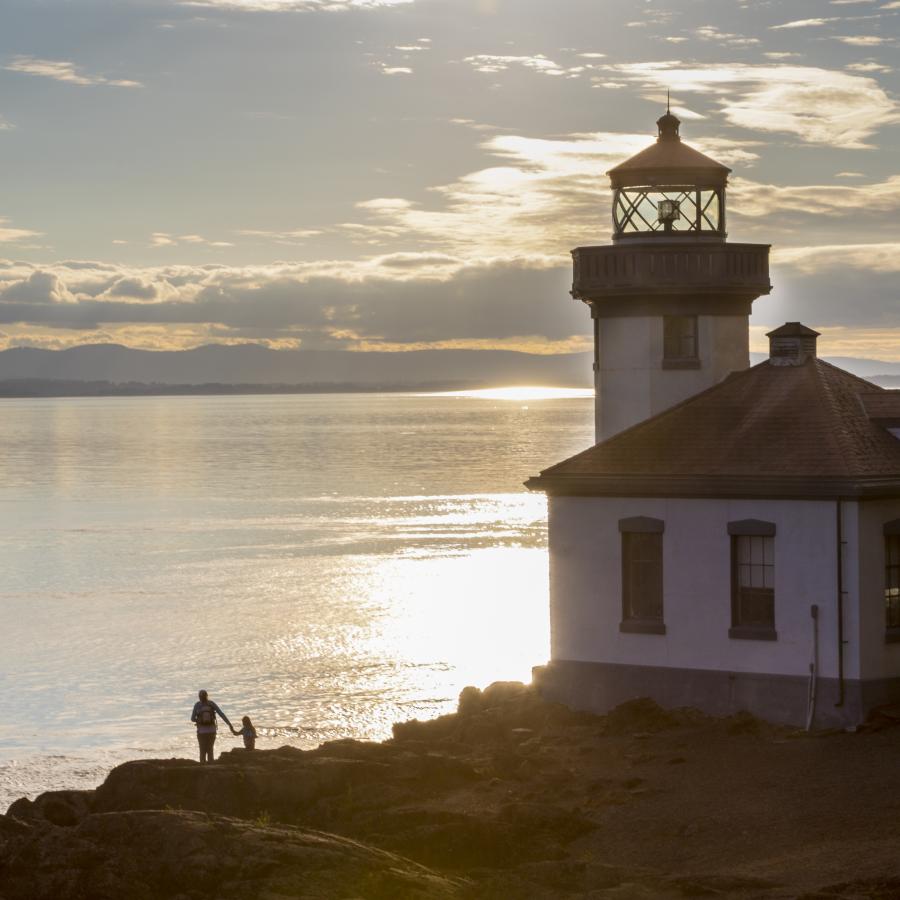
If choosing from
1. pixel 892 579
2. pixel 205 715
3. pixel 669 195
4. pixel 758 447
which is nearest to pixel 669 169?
pixel 669 195

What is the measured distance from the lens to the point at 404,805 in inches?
950

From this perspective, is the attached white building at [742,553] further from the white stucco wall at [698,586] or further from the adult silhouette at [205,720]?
the adult silhouette at [205,720]

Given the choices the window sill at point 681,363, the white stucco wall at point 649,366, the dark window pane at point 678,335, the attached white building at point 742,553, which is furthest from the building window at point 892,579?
the dark window pane at point 678,335

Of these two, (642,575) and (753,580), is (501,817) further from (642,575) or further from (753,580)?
(642,575)

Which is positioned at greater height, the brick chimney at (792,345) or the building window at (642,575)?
the brick chimney at (792,345)

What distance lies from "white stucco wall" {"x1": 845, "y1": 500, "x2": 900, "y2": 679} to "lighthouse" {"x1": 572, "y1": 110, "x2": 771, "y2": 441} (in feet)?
21.6

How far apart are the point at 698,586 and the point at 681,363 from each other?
647 cm

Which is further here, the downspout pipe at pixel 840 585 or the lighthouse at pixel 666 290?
the lighthouse at pixel 666 290

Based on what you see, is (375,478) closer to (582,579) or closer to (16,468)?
(16,468)

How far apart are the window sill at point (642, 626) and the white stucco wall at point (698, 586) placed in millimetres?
103

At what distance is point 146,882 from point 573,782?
9530 millimetres

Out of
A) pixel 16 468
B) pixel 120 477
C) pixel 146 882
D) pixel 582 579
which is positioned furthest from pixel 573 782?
pixel 16 468

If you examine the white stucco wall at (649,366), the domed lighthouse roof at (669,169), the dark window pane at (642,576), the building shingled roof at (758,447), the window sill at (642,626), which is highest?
the domed lighthouse roof at (669,169)

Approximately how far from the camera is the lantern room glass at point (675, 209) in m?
34.4
